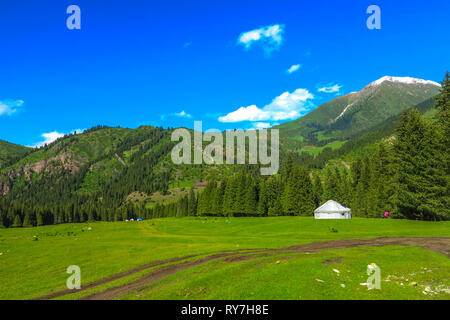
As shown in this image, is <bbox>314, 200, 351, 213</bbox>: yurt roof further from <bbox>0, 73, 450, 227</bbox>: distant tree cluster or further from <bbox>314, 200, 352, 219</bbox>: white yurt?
<bbox>0, 73, 450, 227</bbox>: distant tree cluster

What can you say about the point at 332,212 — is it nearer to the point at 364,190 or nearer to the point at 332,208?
the point at 332,208

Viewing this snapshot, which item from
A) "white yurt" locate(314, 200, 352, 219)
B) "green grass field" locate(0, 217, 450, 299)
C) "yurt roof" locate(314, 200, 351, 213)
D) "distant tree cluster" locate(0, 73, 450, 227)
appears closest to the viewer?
"green grass field" locate(0, 217, 450, 299)

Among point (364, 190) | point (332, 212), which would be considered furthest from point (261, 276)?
point (364, 190)

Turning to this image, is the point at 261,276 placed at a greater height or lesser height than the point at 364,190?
lesser

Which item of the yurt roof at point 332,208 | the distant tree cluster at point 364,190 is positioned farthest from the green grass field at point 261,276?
the yurt roof at point 332,208

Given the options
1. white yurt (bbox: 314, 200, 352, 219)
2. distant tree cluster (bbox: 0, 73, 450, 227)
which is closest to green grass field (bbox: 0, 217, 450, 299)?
distant tree cluster (bbox: 0, 73, 450, 227)

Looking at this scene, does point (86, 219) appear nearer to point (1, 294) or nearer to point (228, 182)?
point (228, 182)

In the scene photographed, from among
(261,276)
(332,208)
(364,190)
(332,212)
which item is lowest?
(332,212)

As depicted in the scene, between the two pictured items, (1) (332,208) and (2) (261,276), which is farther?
(1) (332,208)

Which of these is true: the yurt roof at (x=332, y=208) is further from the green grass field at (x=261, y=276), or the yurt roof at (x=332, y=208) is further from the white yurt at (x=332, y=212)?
the green grass field at (x=261, y=276)

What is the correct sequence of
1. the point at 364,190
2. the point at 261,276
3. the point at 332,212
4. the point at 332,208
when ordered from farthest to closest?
1. the point at 364,190
2. the point at 332,208
3. the point at 332,212
4. the point at 261,276

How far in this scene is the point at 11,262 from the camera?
2981 cm
